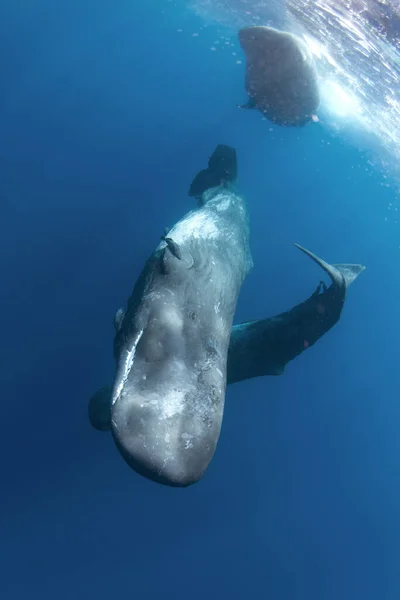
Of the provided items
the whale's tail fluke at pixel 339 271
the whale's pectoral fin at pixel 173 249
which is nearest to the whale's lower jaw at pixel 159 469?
the whale's pectoral fin at pixel 173 249

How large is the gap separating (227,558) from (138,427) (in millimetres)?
20558

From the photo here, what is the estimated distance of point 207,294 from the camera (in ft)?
19.9

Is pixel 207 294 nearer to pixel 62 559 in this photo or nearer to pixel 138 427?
pixel 138 427

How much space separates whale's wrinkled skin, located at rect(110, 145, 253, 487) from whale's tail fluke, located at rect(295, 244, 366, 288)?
142 cm

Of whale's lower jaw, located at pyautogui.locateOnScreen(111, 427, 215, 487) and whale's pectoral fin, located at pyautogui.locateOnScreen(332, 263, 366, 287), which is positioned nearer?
whale's lower jaw, located at pyautogui.locateOnScreen(111, 427, 215, 487)

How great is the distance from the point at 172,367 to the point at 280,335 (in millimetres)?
4024

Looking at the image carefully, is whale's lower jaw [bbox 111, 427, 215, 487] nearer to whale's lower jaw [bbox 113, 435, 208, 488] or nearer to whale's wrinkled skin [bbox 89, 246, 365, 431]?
whale's lower jaw [bbox 113, 435, 208, 488]

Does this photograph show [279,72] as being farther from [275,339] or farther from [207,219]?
[275,339]

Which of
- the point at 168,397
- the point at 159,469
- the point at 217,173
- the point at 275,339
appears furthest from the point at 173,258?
the point at 217,173

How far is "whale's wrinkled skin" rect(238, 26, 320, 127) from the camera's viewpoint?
1420cm

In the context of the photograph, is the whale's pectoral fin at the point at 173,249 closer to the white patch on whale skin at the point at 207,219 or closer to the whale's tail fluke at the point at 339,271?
the white patch on whale skin at the point at 207,219

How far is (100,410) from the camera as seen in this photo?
8359mm

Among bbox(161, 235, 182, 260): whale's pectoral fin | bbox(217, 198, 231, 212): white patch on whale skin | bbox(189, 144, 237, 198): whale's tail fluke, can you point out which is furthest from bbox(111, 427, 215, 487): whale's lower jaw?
bbox(189, 144, 237, 198): whale's tail fluke

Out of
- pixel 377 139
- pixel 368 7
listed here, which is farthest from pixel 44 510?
pixel 377 139
